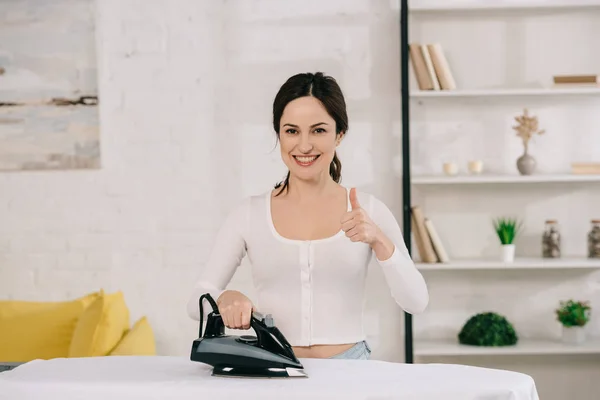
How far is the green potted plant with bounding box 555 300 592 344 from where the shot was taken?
330cm

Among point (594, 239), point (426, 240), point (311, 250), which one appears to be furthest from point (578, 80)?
point (311, 250)

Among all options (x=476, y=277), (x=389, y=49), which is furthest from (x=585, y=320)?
(x=389, y=49)

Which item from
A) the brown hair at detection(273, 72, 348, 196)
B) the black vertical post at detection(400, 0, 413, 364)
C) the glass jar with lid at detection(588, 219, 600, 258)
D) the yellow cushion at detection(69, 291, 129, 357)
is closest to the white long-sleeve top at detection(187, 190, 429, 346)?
the brown hair at detection(273, 72, 348, 196)

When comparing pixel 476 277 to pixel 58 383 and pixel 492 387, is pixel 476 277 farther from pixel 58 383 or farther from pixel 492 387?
pixel 58 383

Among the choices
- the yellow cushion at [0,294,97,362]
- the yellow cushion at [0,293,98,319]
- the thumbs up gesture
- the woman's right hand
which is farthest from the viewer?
the yellow cushion at [0,293,98,319]

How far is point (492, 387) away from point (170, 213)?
228 cm

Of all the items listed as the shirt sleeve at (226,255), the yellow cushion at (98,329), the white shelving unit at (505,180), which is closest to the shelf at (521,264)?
the white shelving unit at (505,180)

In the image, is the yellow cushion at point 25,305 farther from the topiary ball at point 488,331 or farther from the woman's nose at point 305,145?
the woman's nose at point 305,145

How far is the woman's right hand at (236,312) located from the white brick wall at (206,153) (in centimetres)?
183

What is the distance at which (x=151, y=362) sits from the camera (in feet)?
5.30

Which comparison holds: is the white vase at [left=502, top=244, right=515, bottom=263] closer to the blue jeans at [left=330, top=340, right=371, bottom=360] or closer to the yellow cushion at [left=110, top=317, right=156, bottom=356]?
the yellow cushion at [left=110, top=317, right=156, bottom=356]

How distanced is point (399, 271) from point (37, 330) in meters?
1.83

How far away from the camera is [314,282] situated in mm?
1849

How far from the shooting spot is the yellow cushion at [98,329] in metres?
2.91
